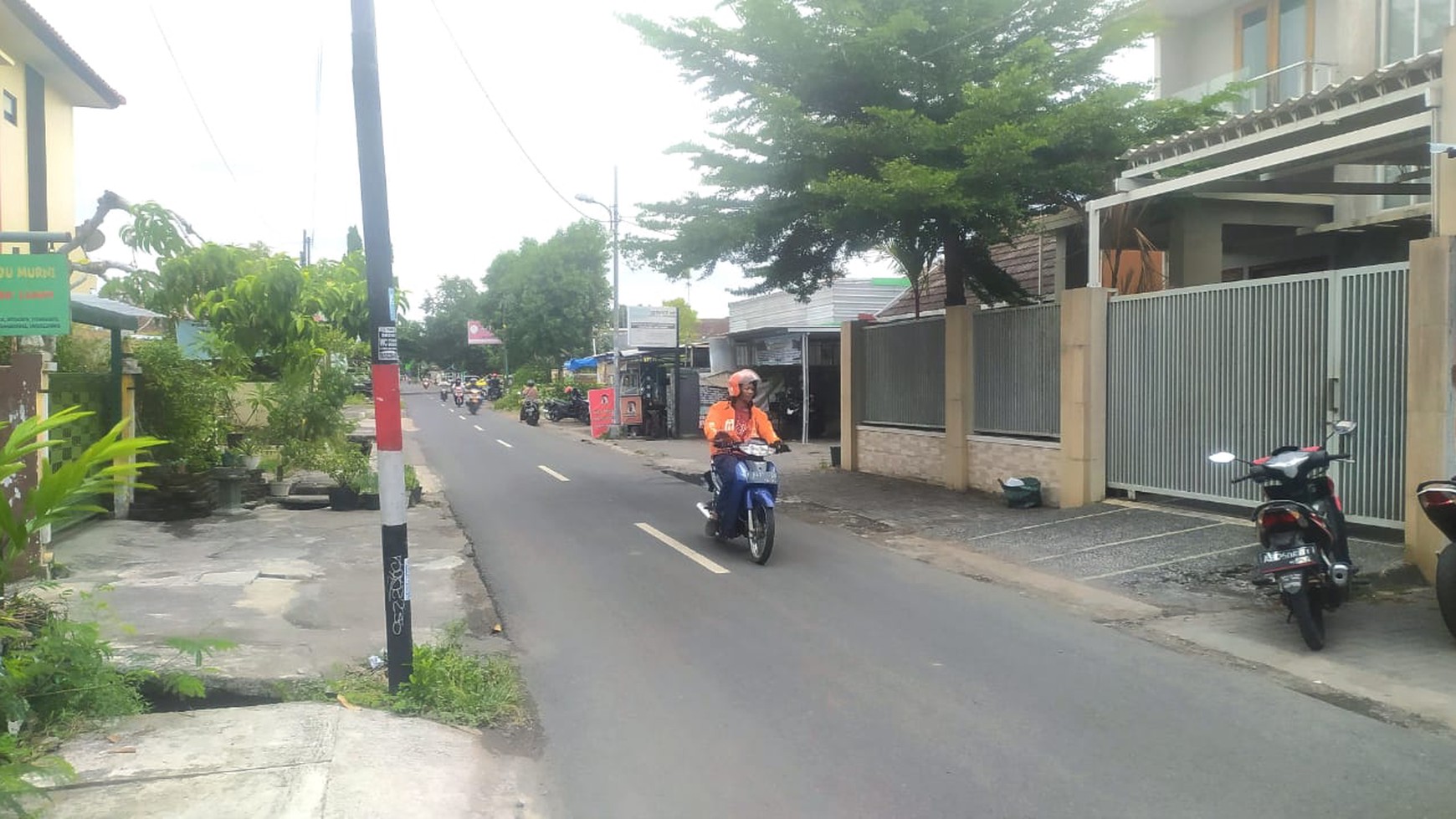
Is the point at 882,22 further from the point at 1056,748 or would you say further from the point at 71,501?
the point at 71,501

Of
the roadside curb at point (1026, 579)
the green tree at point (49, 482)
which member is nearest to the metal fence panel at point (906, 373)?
the roadside curb at point (1026, 579)

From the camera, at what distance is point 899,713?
5.31m

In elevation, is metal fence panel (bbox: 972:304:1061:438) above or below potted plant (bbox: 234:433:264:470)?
above

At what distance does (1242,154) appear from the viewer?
11.0m

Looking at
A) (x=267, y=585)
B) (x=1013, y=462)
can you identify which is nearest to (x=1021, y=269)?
(x=1013, y=462)

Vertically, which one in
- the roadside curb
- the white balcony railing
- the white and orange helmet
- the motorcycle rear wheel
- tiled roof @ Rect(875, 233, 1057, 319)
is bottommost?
the roadside curb

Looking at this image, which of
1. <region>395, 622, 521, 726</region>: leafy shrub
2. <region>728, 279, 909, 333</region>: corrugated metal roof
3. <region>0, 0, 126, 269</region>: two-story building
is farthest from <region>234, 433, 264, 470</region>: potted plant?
<region>728, 279, 909, 333</region>: corrugated metal roof

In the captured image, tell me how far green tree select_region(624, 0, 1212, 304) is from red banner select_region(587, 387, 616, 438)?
52.6ft

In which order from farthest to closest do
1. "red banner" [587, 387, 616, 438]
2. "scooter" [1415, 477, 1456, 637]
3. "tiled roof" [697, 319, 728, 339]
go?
"tiled roof" [697, 319, 728, 339]
"red banner" [587, 387, 616, 438]
"scooter" [1415, 477, 1456, 637]

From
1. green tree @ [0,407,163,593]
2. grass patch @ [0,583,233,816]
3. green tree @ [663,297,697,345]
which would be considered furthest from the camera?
green tree @ [663,297,697,345]

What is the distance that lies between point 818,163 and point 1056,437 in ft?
15.1

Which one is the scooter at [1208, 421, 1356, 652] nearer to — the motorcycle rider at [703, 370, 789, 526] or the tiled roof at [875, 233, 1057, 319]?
the motorcycle rider at [703, 370, 789, 526]

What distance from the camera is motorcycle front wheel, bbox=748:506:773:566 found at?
9.40m

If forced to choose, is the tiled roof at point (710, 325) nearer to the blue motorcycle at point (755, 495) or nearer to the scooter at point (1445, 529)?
the blue motorcycle at point (755, 495)
